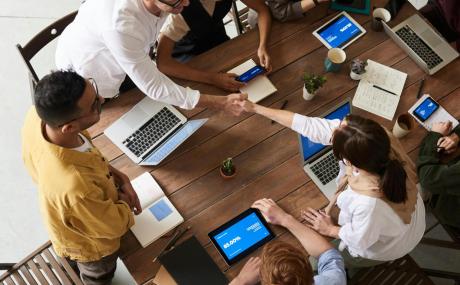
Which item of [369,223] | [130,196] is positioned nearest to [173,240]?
[130,196]

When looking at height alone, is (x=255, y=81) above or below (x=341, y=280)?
above

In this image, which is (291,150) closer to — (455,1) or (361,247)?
(361,247)

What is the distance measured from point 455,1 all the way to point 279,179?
174 centimetres

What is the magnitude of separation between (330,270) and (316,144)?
1.95 ft

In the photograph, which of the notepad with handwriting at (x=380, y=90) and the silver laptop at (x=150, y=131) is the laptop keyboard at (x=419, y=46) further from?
the silver laptop at (x=150, y=131)

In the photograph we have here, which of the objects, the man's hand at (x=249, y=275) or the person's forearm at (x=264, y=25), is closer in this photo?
the man's hand at (x=249, y=275)

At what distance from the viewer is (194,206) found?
79.1 inches

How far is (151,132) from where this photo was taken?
2.13m

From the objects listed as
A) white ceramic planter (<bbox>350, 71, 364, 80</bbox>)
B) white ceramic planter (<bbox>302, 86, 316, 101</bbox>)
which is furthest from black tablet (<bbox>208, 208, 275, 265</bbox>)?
white ceramic planter (<bbox>350, 71, 364, 80</bbox>)

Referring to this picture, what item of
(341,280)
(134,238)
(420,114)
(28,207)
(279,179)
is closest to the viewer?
(341,280)

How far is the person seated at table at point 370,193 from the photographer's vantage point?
5.14ft

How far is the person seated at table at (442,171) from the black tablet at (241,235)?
80 cm

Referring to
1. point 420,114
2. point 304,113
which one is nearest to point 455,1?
point 420,114

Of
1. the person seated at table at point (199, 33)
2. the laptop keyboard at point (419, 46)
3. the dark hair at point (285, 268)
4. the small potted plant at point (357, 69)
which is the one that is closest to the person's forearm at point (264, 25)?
the person seated at table at point (199, 33)
